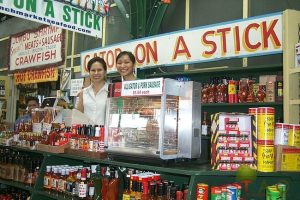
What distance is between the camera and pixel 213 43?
14.9ft

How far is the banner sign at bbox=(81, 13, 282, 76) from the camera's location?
13.2 feet

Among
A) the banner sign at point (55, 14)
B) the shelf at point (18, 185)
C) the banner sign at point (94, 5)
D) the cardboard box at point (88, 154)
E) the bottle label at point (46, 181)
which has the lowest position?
the shelf at point (18, 185)

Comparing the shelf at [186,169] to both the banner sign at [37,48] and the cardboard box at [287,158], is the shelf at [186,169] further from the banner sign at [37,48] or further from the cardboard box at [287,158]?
the banner sign at [37,48]

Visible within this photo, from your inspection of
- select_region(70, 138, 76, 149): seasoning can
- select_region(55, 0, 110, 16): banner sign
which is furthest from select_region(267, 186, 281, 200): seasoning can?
select_region(55, 0, 110, 16): banner sign

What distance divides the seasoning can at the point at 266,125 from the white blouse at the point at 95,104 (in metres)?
1.73

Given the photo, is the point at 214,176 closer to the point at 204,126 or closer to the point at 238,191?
the point at 238,191

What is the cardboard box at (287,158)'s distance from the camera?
7.09 feet

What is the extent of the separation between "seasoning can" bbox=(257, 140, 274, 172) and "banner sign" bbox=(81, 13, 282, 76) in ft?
6.91

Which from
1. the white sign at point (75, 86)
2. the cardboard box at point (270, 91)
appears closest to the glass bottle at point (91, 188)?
the cardboard box at point (270, 91)

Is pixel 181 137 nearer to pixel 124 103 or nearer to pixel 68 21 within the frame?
pixel 124 103

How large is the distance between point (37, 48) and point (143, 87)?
272 inches

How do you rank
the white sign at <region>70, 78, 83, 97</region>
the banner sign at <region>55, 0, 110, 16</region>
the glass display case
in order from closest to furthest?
1. the glass display case
2. the banner sign at <region>55, 0, 110, 16</region>
3. the white sign at <region>70, 78, 83, 97</region>

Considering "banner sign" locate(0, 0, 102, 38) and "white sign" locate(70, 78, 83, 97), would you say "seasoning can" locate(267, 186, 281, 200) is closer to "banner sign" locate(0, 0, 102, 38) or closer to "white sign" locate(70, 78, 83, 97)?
"banner sign" locate(0, 0, 102, 38)

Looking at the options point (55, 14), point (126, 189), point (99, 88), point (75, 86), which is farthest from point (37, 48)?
point (126, 189)
